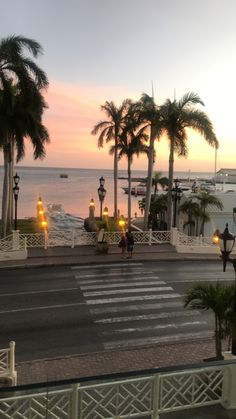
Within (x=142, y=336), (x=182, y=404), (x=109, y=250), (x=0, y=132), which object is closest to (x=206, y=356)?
(x=142, y=336)

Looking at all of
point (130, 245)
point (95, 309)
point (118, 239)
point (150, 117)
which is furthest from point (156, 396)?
point (150, 117)

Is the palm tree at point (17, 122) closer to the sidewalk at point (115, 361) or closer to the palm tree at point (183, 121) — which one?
the palm tree at point (183, 121)

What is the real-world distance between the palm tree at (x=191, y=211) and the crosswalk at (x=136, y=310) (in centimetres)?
1226

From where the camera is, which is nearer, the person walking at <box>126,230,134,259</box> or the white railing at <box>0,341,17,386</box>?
the white railing at <box>0,341,17,386</box>

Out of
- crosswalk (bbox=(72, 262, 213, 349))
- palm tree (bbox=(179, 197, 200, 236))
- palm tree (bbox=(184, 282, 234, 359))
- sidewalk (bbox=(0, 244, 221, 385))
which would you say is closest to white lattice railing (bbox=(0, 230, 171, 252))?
palm tree (bbox=(179, 197, 200, 236))

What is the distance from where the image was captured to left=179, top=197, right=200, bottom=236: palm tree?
104 ft

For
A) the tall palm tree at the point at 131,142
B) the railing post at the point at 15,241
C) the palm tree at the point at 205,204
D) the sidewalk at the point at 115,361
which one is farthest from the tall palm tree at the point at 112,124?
the sidewalk at the point at 115,361

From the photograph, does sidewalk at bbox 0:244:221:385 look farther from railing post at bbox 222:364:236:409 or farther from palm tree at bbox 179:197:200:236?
palm tree at bbox 179:197:200:236

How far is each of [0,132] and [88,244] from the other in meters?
9.07

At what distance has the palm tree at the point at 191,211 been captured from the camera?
31844mm

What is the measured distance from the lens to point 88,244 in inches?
1046

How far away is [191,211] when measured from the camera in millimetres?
32344

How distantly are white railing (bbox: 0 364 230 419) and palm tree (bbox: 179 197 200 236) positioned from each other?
23719 millimetres

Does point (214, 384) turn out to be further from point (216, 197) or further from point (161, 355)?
point (216, 197)
